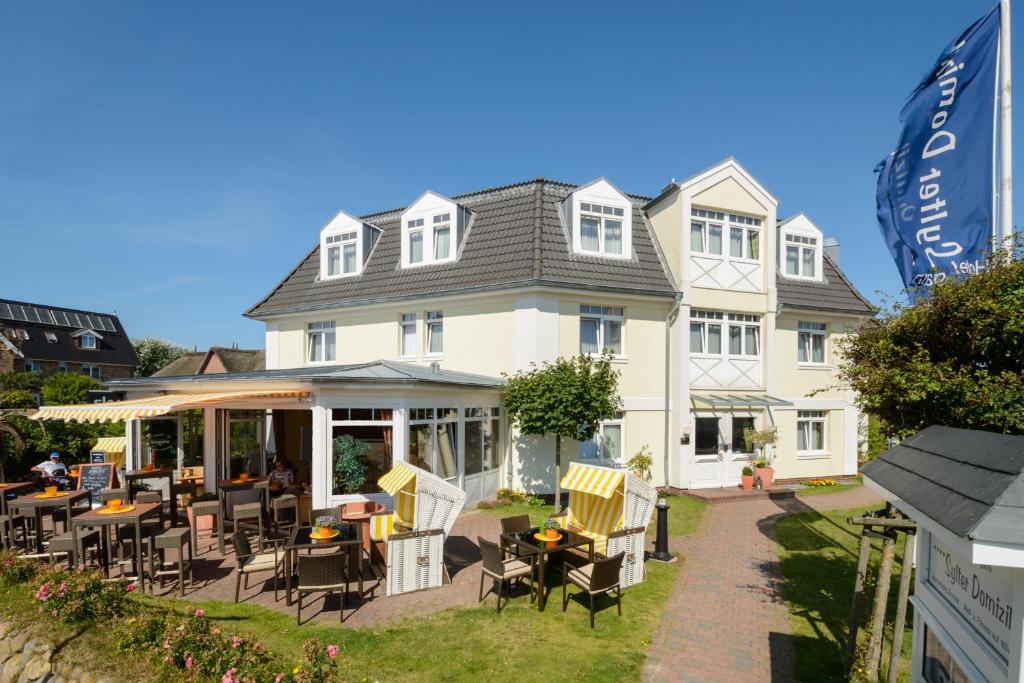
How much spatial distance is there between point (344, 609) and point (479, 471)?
25.2ft

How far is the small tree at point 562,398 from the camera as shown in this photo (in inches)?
578

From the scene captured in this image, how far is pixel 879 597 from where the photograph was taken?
5770 mm

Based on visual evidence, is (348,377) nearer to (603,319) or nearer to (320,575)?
(320,575)

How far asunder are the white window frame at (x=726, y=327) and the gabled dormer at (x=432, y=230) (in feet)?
27.4

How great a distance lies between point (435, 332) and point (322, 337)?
4998 mm

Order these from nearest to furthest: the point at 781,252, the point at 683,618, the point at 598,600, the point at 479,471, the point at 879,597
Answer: the point at 879,597 → the point at 683,618 → the point at 598,600 → the point at 479,471 → the point at 781,252

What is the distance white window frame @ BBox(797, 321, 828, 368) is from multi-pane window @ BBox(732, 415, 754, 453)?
11.4 feet

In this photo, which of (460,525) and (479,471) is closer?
(460,525)

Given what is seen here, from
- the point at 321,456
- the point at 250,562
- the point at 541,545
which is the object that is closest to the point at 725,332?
the point at 541,545

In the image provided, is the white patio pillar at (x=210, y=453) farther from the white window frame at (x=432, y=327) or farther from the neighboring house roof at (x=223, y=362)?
the neighboring house roof at (x=223, y=362)

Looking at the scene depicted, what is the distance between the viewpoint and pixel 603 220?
719 inches

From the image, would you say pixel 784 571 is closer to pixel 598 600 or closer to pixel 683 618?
pixel 683 618

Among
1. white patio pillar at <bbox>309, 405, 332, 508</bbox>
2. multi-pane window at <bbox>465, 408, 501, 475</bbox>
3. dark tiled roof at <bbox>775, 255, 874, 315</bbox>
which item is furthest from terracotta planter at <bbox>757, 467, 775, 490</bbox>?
white patio pillar at <bbox>309, 405, 332, 508</bbox>

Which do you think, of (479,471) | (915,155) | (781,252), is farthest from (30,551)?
(781,252)
